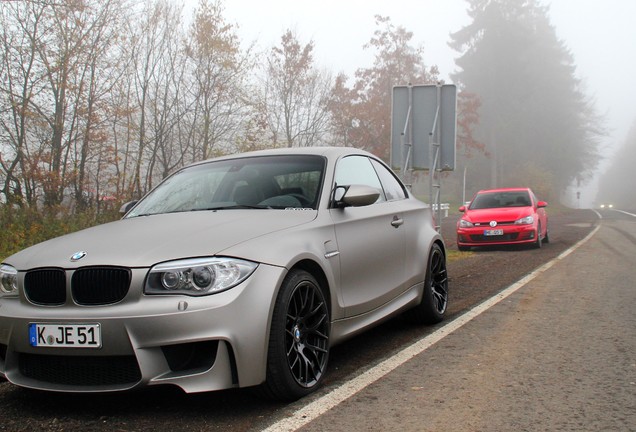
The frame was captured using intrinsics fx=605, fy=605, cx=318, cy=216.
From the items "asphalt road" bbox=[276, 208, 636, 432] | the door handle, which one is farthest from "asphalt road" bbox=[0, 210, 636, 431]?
the door handle

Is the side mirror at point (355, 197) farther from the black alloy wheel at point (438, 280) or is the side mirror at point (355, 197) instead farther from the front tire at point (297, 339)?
the black alloy wheel at point (438, 280)

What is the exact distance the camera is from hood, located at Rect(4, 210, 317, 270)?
10.4ft

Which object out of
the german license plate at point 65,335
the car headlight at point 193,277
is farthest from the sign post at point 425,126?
the german license plate at point 65,335

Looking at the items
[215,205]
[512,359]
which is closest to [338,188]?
[215,205]

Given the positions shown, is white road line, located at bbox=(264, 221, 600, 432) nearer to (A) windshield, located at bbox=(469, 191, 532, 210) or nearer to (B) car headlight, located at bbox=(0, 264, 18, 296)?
(B) car headlight, located at bbox=(0, 264, 18, 296)

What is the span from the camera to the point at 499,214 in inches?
548

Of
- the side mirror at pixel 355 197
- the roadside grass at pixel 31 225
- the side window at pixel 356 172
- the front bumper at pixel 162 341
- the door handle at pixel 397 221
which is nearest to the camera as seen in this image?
the front bumper at pixel 162 341

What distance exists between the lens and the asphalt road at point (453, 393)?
3.11 m

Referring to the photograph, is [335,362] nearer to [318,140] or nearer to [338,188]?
[338,188]

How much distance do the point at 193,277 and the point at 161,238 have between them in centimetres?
46

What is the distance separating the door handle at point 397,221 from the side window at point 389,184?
221mm

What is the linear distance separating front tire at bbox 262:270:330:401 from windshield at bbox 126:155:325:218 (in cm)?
77

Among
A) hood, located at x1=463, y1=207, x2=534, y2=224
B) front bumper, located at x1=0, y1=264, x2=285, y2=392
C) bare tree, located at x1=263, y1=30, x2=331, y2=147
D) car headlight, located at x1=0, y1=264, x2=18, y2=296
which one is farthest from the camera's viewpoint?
bare tree, located at x1=263, y1=30, x2=331, y2=147

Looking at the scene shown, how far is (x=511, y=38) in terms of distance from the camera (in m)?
53.1
